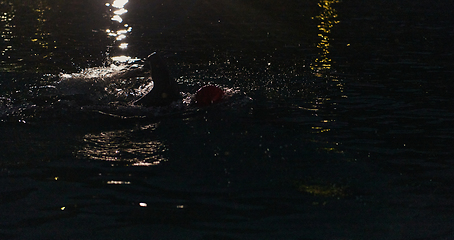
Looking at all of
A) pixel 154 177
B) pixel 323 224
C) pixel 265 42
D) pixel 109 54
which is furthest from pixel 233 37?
pixel 323 224

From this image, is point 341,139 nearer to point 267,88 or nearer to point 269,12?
point 267,88

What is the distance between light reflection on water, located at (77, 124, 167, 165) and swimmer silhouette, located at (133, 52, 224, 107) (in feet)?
7.80

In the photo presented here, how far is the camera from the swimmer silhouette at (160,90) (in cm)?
1363

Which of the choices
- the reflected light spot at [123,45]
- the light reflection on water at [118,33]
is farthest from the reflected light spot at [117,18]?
the reflected light spot at [123,45]

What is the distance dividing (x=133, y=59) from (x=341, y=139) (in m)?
13.2

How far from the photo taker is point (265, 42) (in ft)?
86.5

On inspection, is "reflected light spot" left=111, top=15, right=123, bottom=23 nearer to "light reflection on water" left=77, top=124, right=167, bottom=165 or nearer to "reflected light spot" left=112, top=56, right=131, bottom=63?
"reflected light spot" left=112, top=56, right=131, bottom=63

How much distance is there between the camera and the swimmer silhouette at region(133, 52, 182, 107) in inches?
537

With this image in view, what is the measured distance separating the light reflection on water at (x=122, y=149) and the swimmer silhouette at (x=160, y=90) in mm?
2341

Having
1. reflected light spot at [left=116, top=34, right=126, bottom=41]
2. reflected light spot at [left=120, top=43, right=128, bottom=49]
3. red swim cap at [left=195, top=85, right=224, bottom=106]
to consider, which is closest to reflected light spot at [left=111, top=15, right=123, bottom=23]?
reflected light spot at [left=116, top=34, right=126, bottom=41]

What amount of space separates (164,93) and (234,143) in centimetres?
388

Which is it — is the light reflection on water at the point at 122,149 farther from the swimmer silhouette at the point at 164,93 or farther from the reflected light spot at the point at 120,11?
the reflected light spot at the point at 120,11

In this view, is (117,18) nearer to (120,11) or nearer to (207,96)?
(120,11)

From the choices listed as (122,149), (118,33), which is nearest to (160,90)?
(122,149)
